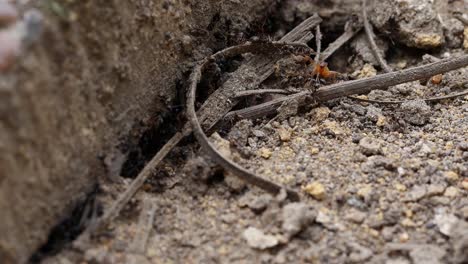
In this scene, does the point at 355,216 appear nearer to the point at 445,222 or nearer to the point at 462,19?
the point at 445,222

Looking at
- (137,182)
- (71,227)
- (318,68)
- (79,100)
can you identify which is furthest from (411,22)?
(71,227)

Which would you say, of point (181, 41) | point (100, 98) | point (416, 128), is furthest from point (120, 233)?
point (416, 128)

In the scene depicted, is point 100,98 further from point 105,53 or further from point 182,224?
point 182,224

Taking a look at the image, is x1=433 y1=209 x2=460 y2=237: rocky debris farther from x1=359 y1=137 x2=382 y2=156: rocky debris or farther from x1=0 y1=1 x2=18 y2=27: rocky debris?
x1=0 y1=1 x2=18 y2=27: rocky debris

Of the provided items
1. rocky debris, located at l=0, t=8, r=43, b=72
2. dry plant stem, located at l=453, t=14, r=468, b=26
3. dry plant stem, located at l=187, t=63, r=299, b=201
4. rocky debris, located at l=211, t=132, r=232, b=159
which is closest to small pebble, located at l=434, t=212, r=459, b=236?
dry plant stem, located at l=187, t=63, r=299, b=201

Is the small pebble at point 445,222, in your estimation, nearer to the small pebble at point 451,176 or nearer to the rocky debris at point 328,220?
the small pebble at point 451,176

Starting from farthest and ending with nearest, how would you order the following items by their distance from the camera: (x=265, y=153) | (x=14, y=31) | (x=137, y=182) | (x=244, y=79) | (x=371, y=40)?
(x=371, y=40), (x=244, y=79), (x=265, y=153), (x=137, y=182), (x=14, y=31)
